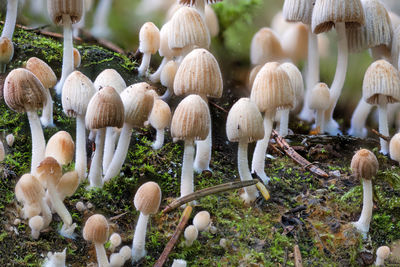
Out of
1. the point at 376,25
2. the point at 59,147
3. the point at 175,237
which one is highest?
the point at 376,25

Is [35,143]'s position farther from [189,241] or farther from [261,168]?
[261,168]

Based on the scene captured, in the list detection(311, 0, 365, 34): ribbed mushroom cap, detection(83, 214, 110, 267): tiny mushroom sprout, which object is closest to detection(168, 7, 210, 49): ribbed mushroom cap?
detection(311, 0, 365, 34): ribbed mushroom cap

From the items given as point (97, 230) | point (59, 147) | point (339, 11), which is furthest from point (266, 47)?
point (97, 230)

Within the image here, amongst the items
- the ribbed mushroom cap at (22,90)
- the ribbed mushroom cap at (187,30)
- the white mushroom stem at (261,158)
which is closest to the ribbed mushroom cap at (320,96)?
the white mushroom stem at (261,158)

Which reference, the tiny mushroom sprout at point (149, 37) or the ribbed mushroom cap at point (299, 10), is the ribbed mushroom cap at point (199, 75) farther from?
the ribbed mushroom cap at point (299, 10)

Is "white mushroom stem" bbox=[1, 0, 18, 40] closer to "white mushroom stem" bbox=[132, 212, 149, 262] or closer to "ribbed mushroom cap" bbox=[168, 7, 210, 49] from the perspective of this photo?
"ribbed mushroom cap" bbox=[168, 7, 210, 49]

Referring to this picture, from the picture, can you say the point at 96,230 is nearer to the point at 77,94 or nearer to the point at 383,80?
the point at 77,94

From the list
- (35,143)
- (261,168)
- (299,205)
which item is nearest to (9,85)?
(35,143)
